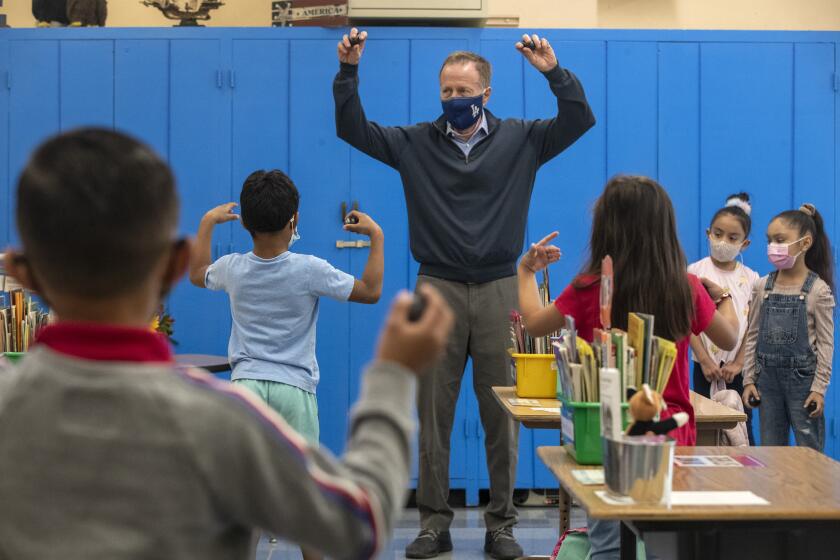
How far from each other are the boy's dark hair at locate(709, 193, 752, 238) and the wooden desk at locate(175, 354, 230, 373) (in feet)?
7.56

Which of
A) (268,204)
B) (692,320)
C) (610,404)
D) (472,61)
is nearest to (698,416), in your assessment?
(692,320)

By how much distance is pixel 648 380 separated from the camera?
1994 mm

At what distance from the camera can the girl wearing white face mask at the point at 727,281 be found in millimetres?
4508

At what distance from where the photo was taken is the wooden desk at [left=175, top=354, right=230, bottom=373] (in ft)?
12.8

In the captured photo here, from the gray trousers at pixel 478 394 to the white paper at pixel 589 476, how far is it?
1.75 meters

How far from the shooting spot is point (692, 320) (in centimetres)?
243

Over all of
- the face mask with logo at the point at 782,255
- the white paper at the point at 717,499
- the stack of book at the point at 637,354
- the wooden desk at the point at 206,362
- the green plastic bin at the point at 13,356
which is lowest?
the wooden desk at the point at 206,362

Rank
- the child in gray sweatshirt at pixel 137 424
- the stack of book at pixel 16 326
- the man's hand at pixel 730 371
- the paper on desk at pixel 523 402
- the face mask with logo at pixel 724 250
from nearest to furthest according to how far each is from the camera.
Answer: the child in gray sweatshirt at pixel 137 424 → the paper on desk at pixel 523 402 → the stack of book at pixel 16 326 → the man's hand at pixel 730 371 → the face mask with logo at pixel 724 250

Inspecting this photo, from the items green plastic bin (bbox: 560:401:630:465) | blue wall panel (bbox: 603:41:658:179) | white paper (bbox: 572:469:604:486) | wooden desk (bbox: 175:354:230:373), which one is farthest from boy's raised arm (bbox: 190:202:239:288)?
blue wall panel (bbox: 603:41:658:179)

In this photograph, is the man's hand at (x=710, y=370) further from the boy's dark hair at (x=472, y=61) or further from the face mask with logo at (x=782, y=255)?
the boy's dark hair at (x=472, y=61)

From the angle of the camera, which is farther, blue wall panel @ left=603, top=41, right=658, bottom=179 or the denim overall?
blue wall panel @ left=603, top=41, right=658, bottom=179

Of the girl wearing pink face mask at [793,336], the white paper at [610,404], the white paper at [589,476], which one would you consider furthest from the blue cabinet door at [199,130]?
the white paper at [610,404]

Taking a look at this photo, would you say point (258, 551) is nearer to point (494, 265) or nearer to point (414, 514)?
point (414, 514)

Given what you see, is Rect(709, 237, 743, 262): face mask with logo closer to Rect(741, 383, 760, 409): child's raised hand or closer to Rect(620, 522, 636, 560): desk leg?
Rect(741, 383, 760, 409): child's raised hand
